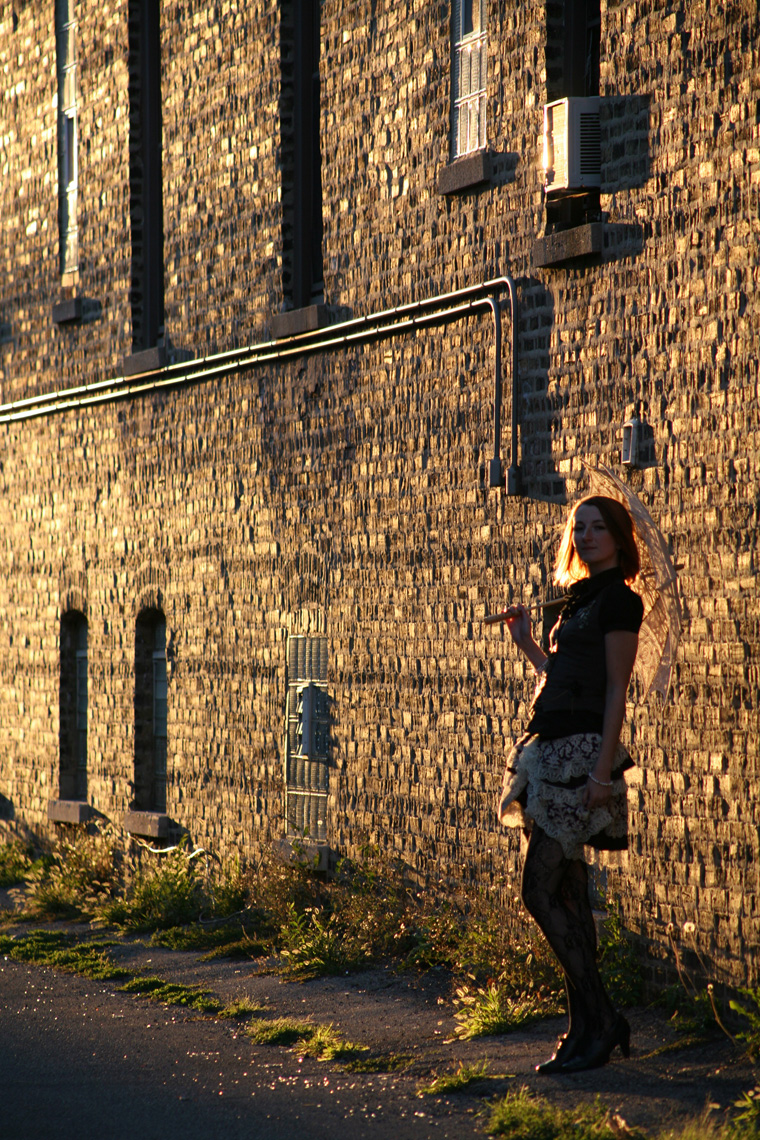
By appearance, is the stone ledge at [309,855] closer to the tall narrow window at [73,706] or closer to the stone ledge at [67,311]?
the tall narrow window at [73,706]

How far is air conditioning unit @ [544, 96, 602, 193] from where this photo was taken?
313 inches

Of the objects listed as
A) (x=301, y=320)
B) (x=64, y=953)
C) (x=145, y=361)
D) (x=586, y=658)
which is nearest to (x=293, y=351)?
(x=301, y=320)

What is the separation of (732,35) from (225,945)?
21.2ft

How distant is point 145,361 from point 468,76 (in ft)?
14.7

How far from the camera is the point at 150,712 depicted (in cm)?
1280

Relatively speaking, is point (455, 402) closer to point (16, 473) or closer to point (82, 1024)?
point (82, 1024)

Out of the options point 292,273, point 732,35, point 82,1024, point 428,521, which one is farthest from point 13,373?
point 732,35

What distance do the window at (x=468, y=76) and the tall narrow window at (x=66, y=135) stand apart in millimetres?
6011

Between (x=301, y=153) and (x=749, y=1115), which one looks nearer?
(x=749, y=1115)

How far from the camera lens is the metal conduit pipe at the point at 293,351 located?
28.8 feet

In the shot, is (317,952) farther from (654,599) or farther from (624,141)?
(624,141)

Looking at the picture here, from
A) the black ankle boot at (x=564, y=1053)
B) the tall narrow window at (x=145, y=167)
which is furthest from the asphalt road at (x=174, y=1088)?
the tall narrow window at (x=145, y=167)

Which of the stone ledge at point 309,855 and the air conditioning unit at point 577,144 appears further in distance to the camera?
the stone ledge at point 309,855

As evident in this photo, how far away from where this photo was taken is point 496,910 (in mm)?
8391
